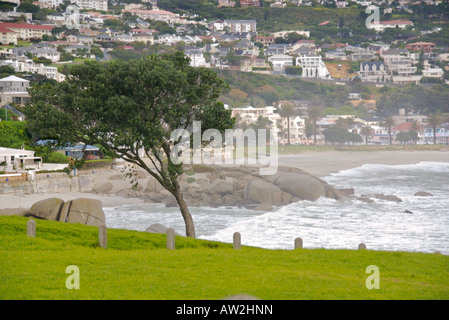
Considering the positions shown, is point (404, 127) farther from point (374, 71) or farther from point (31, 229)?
point (31, 229)

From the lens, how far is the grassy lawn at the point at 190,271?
1102 cm

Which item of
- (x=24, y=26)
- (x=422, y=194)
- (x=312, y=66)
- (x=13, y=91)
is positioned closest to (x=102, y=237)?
(x=422, y=194)

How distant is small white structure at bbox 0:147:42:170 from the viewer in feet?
153

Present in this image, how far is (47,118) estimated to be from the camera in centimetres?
2314

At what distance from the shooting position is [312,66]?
185875mm

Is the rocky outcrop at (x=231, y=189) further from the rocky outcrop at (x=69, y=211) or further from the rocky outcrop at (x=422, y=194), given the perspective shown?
the rocky outcrop at (x=69, y=211)

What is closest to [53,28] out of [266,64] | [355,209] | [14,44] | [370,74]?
[14,44]

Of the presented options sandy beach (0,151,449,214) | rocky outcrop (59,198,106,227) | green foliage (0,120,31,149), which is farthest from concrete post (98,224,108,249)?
sandy beach (0,151,449,214)

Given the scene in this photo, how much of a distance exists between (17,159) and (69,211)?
25947mm

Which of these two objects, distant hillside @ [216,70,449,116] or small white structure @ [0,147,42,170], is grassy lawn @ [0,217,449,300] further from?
distant hillside @ [216,70,449,116]

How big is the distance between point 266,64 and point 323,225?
145234 millimetres

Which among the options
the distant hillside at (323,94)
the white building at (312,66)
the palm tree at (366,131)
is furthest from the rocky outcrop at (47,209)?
the white building at (312,66)

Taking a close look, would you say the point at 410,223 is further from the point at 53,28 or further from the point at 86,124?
the point at 53,28

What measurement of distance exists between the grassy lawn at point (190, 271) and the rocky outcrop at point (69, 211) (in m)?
5.92
